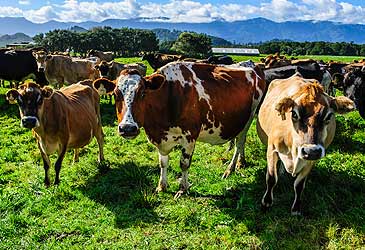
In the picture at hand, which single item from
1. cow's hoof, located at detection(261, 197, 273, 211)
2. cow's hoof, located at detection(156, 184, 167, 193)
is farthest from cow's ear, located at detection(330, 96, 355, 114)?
cow's hoof, located at detection(156, 184, 167, 193)

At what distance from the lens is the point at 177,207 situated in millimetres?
6457

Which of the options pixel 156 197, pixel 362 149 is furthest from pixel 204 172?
pixel 362 149

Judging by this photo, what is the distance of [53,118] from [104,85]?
5.34 feet

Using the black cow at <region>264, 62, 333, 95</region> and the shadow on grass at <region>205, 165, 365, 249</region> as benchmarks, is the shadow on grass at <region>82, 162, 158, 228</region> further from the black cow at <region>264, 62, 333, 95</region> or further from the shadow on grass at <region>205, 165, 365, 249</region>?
the black cow at <region>264, 62, 333, 95</region>

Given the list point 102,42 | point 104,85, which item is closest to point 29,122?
point 104,85

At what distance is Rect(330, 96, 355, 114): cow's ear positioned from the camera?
5011mm

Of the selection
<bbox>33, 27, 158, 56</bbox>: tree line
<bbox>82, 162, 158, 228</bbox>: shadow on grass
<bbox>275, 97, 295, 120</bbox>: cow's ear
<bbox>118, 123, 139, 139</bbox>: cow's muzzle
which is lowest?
<bbox>33, 27, 158, 56</bbox>: tree line

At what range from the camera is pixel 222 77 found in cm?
757

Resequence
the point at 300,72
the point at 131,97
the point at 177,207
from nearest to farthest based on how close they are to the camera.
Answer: the point at 131,97
the point at 177,207
the point at 300,72

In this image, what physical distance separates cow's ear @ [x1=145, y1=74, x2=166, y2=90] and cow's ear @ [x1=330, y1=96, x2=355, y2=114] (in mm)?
2589

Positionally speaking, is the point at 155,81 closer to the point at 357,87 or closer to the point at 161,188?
the point at 161,188

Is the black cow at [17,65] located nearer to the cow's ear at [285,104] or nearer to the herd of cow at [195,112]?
the herd of cow at [195,112]

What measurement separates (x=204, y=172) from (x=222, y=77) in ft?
6.62

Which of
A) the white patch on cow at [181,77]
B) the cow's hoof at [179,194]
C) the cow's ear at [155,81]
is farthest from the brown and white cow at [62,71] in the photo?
the cow's ear at [155,81]
